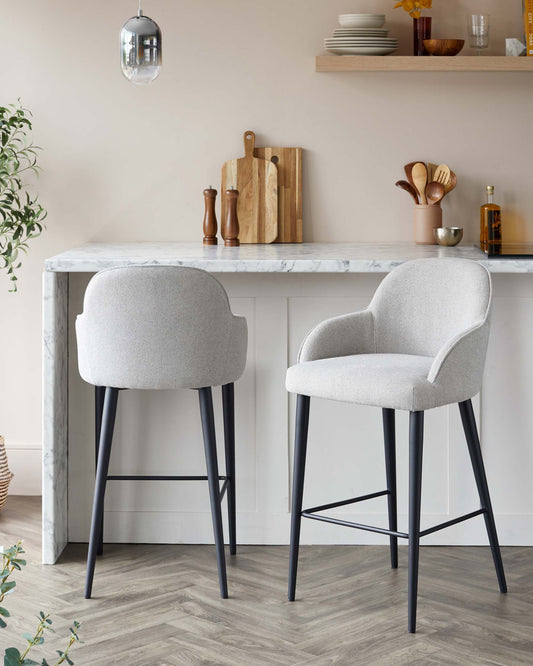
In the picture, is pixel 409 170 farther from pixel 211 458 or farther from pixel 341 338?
pixel 211 458

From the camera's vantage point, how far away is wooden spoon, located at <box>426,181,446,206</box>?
3502 millimetres

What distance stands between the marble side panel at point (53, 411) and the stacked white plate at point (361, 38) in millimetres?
1376

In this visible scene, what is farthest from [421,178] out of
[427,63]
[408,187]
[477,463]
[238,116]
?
[477,463]

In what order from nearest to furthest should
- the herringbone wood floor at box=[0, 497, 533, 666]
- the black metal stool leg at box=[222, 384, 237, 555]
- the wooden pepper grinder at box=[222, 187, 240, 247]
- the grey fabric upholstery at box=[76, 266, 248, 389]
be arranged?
1. the herringbone wood floor at box=[0, 497, 533, 666]
2. the grey fabric upholstery at box=[76, 266, 248, 389]
3. the black metal stool leg at box=[222, 384, 237, 555]
4. the wooden pepper grinder at box=[222, 187, 240, 247]

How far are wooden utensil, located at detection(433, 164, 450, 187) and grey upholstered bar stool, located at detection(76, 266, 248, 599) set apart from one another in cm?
127

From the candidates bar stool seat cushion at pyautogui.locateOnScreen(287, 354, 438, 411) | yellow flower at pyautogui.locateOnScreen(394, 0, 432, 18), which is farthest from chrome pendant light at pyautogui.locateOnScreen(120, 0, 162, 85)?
yellow flower at pyautogui.locateOnScreen(394, 0, 432, 18)

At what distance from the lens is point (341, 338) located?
9.16ft

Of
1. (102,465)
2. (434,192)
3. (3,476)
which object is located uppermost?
Answer: (434,192)

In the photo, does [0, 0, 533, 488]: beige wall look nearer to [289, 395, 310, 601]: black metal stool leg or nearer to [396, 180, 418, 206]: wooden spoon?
[396, 180, 418, 206]: wooden spoon

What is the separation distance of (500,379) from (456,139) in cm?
106

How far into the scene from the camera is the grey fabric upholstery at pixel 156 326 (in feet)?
8.41

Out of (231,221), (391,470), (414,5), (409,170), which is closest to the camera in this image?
(391,470)

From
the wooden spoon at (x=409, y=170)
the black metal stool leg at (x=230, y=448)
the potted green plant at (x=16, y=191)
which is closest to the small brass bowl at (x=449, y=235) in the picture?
the wooden spoon at (x=409, y=170)

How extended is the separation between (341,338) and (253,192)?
1052 mm
